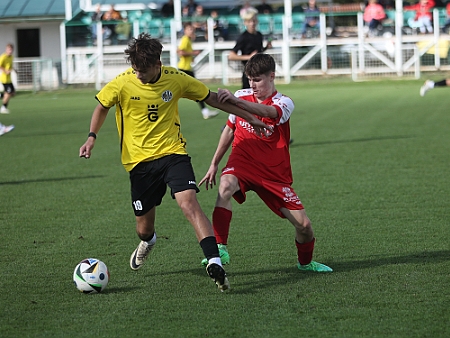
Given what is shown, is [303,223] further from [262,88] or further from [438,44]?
[438,44]

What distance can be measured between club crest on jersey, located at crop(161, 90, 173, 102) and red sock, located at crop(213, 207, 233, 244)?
91cm

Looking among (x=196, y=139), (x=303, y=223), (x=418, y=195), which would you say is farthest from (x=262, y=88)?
(x=196, y=139)

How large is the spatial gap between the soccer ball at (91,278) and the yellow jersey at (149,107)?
0.78m

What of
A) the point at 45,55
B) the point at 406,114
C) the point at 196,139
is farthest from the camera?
the point at 45,55

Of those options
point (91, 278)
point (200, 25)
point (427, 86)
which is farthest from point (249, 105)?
point (200, 25)

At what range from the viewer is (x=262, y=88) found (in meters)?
5.78

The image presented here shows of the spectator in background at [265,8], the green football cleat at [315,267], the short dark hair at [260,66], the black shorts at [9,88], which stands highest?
the spectator in background at [265,8]

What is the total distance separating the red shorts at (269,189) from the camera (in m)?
5.70

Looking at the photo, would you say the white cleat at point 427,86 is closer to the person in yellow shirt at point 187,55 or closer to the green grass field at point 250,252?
the green grass field at point 250,252

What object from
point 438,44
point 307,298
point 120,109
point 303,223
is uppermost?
point 438,44

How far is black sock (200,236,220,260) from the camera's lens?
17.0ft

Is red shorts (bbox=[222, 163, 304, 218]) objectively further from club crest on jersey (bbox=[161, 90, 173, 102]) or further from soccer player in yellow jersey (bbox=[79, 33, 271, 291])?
club crest on jersey (bbox=[161, 90, 173, 102])

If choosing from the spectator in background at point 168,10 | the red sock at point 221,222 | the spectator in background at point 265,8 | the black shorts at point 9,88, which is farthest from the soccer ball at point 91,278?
the spectator in background at point 168,10

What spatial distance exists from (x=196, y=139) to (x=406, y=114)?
6028mm
